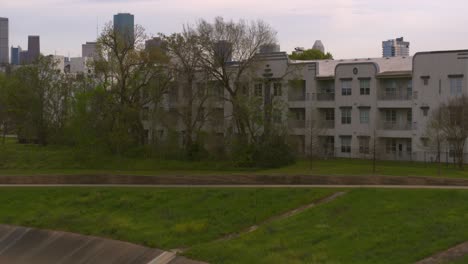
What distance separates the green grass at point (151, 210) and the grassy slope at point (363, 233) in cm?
251

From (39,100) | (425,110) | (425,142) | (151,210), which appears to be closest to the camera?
(151,210)

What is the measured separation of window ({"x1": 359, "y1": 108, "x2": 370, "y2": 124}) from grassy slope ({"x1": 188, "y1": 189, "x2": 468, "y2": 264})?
28.5m

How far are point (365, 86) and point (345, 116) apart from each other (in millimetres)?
3330

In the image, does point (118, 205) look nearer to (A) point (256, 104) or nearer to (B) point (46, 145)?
(A) point (256, 104)

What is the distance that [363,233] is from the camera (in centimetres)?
2825

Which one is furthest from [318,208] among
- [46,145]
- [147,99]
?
[46,145]

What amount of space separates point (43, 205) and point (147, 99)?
22569 millimetres

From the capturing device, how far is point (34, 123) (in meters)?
72.1

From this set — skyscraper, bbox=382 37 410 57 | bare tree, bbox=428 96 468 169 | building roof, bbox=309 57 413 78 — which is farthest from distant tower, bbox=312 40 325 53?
bare tree, bbox=428 96 468 169

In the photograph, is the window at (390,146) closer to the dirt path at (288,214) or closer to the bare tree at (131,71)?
the bare tree at (131,71)

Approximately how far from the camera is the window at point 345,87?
6262 centimetres

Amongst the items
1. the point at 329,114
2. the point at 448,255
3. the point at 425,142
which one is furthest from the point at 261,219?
→ the point at 329,114

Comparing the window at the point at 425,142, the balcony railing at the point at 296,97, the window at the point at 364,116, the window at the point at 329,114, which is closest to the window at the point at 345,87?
the window at the point at 364,116

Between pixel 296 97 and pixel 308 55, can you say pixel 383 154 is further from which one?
pixel 308 55
